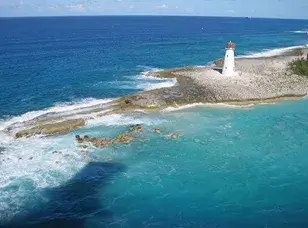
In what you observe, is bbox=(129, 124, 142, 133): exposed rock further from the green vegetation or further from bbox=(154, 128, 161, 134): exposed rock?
the green vegetation

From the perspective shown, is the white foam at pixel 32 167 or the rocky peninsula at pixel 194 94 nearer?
the white foam at pixel 32 167

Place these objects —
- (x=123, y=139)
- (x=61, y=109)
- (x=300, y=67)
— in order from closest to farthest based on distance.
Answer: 1. (x=123, y=139)
2. (x=61, y=109)
3. (x=300, y=67)

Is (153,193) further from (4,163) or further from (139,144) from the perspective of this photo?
(4,163)

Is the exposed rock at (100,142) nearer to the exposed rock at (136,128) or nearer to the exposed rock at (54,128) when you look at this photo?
the exposed rock at (136,128)

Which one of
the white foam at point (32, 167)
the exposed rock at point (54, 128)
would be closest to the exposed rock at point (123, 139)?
the white foam at point (32, 167)

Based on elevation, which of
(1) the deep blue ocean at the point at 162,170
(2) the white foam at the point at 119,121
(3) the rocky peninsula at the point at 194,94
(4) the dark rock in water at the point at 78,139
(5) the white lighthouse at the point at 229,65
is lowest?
(1) the deep blue ocean at the point at 162,170

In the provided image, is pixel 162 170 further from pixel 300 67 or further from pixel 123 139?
pixel 300 67

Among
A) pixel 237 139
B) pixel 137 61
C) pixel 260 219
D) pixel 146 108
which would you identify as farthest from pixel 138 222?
pixel 137 61

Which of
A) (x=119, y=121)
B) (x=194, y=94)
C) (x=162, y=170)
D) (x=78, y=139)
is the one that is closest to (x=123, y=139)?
(x=78, y=139)

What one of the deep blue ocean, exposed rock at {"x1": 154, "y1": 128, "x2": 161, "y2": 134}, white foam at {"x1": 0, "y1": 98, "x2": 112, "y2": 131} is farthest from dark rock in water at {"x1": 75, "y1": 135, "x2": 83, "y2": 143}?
white foam at {"x1": 0, "y1": 98, "x2": 112, "y2": 131}
